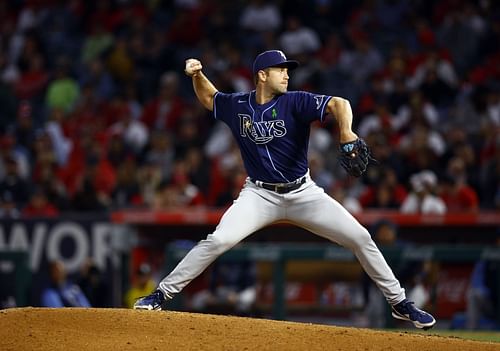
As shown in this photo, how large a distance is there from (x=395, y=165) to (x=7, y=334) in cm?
702

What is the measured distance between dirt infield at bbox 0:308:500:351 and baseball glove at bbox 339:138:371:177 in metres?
1.03

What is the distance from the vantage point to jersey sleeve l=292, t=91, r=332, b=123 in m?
6.89

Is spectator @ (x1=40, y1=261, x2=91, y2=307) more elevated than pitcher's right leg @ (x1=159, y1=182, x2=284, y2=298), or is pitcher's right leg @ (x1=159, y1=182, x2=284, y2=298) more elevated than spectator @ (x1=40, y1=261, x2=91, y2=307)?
pitcher's right leg @ (x1=159, y1=182, x2=284, y2=298)

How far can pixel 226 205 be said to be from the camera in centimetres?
1216

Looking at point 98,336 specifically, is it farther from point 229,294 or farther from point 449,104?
point 449,104

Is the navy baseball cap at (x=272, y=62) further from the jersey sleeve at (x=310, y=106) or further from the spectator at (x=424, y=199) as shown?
the spectator at (x=424, y=199)

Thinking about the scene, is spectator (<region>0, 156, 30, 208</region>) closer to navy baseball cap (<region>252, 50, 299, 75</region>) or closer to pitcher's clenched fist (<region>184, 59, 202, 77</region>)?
pitcher's clenched fist (<region>184, 59, 202, 77</region>)

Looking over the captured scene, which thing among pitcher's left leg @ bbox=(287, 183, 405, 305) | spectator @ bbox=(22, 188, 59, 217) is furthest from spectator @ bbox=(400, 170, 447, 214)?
pitcher's left leg @ bbox=(287, 183, 405, 305)

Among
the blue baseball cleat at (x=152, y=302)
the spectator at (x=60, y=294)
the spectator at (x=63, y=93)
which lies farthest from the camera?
the spectator at (x=63, y=93)

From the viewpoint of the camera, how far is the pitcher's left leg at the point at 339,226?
6922 millimetres

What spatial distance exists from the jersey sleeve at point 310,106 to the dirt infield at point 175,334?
135cm

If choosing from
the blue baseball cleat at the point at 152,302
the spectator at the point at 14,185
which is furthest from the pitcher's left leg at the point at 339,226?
the spectator at the point at 14,185

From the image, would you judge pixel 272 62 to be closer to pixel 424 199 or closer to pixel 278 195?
pixel 278 195

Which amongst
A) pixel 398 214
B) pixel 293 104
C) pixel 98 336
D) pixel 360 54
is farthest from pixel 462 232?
pixel 98 336
